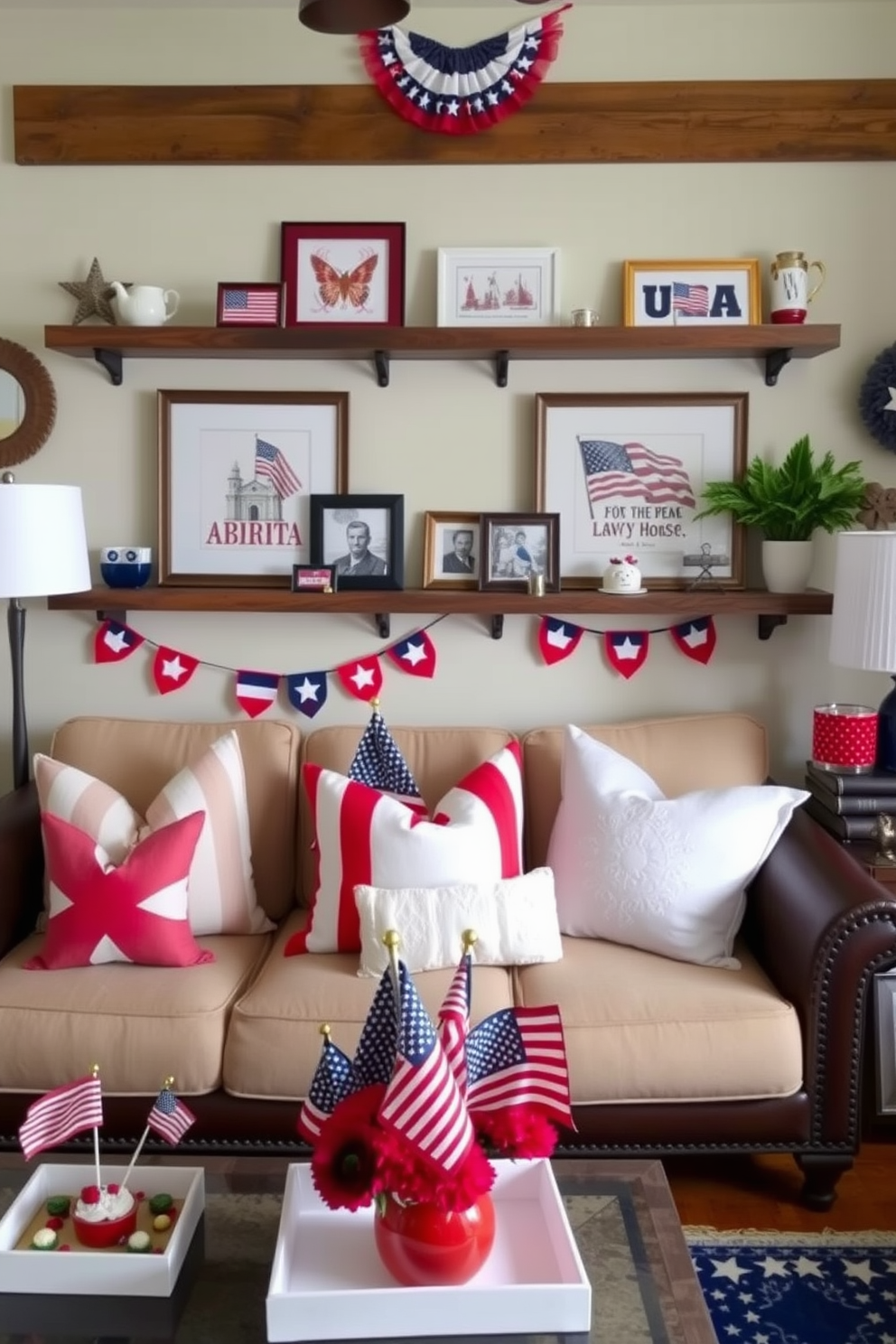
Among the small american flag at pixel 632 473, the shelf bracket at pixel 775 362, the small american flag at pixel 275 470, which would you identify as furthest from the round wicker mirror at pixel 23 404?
the shelf bracket at pixel 775 362

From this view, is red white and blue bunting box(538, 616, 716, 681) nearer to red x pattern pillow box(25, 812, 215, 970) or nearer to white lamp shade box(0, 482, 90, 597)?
red x pattern pillow box(25, 812, 215, 970)

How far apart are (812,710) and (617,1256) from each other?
172 centimetres

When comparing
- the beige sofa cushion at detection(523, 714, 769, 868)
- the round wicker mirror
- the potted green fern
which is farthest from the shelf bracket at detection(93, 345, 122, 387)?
the potted green fern

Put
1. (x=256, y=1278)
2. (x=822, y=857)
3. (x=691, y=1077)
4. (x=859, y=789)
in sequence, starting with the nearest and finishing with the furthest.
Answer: (x=256, y=1278), (x=691, y=1077), (x=822, y=857), (x=859, y=789)

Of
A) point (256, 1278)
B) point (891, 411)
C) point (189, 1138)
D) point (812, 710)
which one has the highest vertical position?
point (891, 411)

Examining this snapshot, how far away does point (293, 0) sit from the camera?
288 centimetres

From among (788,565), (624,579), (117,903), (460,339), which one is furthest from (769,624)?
(117,903)

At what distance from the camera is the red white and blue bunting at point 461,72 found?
289cm

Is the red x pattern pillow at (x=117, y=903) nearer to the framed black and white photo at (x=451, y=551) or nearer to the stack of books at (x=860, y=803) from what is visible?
the framed black and white photo at (x=451, y=551)

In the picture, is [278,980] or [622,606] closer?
[278,980]

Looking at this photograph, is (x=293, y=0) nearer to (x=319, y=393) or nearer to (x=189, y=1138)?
(x=319, y=393)

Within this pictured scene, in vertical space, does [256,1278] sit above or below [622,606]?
below

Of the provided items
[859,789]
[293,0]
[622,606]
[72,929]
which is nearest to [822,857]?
[859,789]

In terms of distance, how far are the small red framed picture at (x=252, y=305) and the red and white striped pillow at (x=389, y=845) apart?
107 centimetres
